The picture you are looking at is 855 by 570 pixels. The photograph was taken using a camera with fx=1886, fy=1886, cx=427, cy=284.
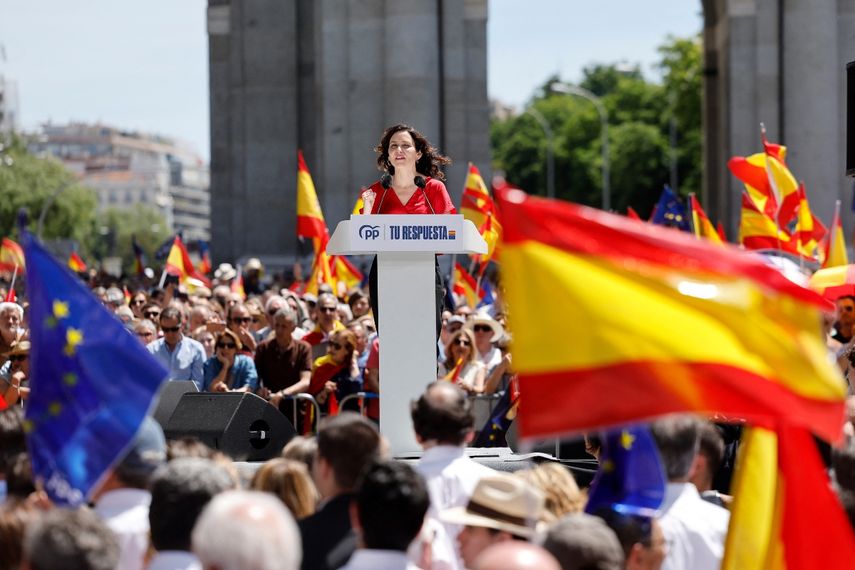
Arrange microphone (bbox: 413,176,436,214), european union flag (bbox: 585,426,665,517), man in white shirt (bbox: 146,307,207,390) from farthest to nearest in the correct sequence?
1. man in white shirt (bbox: 146,307,207,390)
2. microphone (bbox: 413,176,436,214)
3. european union flag (bbox: 585,426,665,517)

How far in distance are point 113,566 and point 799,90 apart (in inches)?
1172

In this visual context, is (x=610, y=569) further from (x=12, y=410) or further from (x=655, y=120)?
(x=655, y=120)

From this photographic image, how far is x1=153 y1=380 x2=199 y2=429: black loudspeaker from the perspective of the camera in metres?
12.9

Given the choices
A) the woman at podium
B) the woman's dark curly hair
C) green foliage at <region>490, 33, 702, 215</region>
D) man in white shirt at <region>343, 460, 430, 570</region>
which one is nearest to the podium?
the woman at podium

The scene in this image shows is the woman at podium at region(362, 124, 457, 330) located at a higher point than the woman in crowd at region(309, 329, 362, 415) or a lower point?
higher

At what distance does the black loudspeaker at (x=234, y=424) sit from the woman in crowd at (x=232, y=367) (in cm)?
261

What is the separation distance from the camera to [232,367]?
49.1 feet

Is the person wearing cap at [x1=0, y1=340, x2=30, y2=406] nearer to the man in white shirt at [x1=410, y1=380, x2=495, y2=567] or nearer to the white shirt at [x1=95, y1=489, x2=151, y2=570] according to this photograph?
the man in white shirt at [x1=410, y1=380, x2=495, y2=567]

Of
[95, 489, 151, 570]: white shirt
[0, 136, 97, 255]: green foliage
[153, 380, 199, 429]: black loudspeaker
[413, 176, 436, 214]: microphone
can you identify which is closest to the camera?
[95, 489, 151, 570]: white shirt

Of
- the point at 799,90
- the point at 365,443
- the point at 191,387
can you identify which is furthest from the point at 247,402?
the point at 799,90

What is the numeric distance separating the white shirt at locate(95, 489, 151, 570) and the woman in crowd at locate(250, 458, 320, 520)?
1.57 feet

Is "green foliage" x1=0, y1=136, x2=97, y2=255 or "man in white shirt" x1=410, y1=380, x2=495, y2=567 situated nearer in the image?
"man in white shirt" x1=410, y1=380, x2=495, y2=567

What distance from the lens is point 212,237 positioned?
39.9 meters

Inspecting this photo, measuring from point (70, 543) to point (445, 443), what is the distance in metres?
2.51
